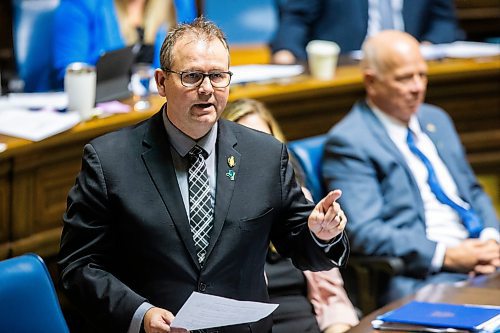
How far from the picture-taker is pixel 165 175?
7.23 feet

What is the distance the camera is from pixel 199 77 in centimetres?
212

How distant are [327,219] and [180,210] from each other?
1.04ft

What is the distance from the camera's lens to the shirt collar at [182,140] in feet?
7.30

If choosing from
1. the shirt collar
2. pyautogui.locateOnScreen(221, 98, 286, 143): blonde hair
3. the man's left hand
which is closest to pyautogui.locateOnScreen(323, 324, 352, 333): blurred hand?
pyautogui.locateOnScreen(221, 98, 286, 143): blonde hair

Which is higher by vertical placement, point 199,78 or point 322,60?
point 199,78

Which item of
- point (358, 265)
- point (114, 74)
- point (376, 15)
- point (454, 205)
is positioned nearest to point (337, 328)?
point (358, 265)

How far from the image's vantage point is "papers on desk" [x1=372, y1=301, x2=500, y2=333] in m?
2.32

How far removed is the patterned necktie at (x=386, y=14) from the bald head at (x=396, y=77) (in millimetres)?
1163

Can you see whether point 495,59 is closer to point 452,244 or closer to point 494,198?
point 494,198

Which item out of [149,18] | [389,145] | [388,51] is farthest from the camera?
[149,18]

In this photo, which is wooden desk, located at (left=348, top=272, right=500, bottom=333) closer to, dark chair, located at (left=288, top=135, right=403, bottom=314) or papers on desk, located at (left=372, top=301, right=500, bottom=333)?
papers on desk, located at (left=372, top=301, right=500, bottom=333)

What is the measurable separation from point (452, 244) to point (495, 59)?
1.43 meters

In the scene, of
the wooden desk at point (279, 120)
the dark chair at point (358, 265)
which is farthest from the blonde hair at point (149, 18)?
the dark chair at point (358, 265)

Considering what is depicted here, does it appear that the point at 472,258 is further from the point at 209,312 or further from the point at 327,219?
the point at 209,312
